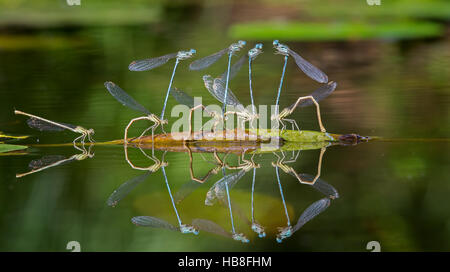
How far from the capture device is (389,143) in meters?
2.50

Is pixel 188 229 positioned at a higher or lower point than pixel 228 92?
lower

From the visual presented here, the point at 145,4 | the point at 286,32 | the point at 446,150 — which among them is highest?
the point at 145,4

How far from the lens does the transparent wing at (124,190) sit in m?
1.88

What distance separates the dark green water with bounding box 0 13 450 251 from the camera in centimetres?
164

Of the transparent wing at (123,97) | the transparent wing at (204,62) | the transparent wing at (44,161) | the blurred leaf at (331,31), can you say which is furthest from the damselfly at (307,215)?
the blurred leaf at (331,31)

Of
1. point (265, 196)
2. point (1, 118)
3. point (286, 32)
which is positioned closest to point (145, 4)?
point (286, 32)

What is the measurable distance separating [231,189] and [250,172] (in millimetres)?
179

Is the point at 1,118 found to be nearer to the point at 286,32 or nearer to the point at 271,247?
the point at 271,247

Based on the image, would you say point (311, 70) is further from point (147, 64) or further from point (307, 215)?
point (307, 215)

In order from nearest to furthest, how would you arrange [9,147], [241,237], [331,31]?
[241,237] → [9,147] → [331,31]

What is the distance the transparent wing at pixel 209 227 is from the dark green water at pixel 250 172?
0.08ft

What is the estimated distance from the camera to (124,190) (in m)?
1.96

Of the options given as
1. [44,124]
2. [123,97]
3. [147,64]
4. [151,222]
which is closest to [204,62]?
[147,64]

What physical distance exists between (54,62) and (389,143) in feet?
10.1
